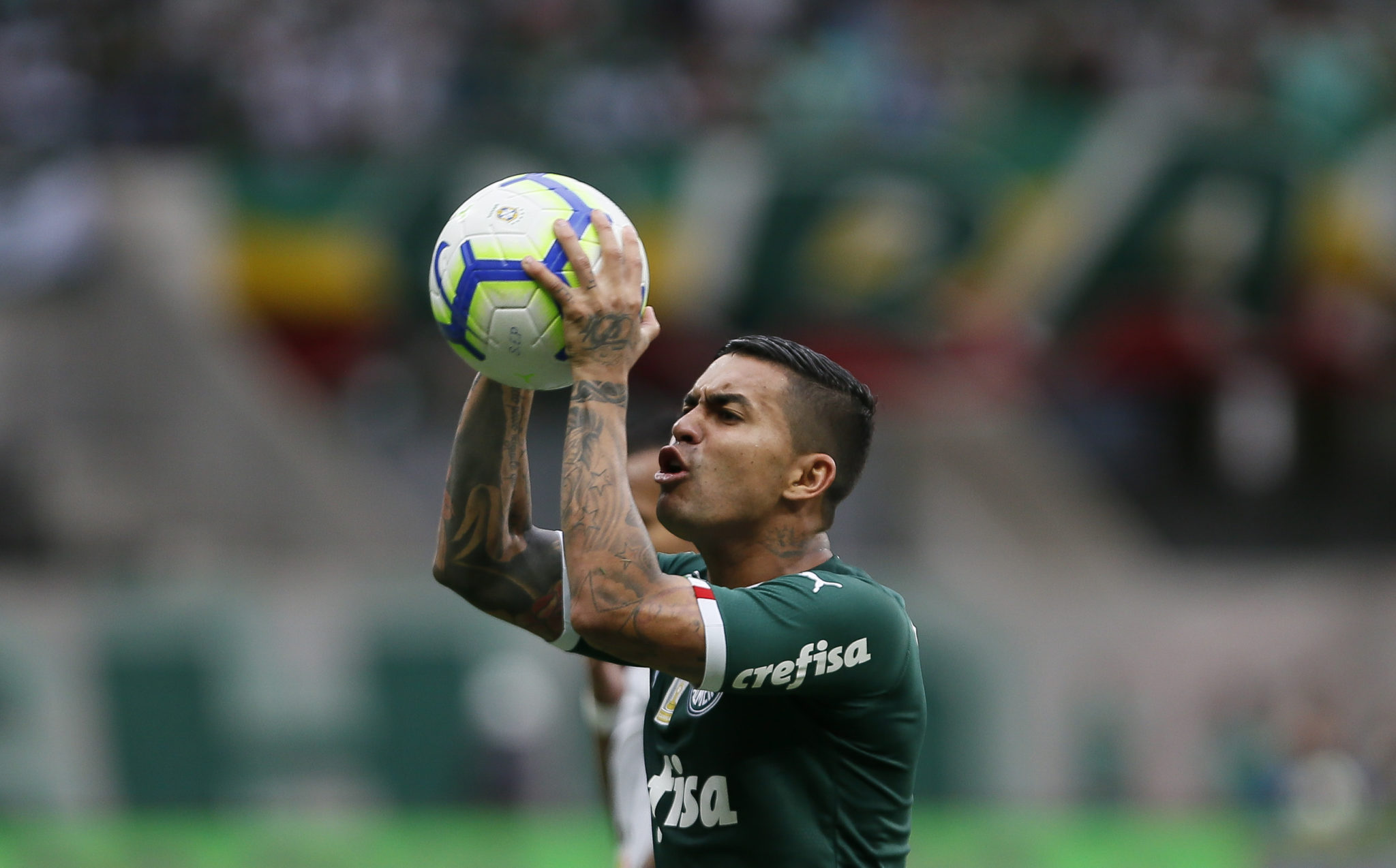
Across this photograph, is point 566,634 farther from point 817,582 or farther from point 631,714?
point 631,714

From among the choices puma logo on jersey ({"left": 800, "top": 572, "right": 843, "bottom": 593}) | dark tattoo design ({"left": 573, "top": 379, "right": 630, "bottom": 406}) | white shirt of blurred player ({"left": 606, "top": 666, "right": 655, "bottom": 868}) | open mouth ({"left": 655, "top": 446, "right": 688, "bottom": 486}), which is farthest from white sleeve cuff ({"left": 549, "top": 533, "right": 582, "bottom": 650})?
white shirt of blurred player ({"left": 606, "top": 666, "right": 655, "bottom": 868})

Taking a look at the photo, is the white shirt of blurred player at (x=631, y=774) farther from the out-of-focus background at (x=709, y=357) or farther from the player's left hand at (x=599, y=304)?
the out-of-focus background at (x=709, y=357)

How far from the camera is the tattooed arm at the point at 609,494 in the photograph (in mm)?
3119

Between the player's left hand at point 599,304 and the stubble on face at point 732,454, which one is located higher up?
the player's left hand at point 599,304

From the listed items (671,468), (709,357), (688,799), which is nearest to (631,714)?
(688,799)

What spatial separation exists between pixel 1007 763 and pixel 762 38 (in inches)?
320

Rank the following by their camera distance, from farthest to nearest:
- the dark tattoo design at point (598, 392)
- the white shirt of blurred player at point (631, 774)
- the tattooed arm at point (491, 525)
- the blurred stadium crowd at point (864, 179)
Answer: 1. the blurred stadium crowd at point (864, 179)
2. the white shirt of blurred player at point (631, 774)
3. the tattooed arm at point (491, 525)
4. the dark tattoo design at point (598, 392)

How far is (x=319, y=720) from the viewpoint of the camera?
13055mm

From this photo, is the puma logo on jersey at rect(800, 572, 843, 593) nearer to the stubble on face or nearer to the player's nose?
the stubble on face

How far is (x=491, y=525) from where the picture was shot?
12.5 feet

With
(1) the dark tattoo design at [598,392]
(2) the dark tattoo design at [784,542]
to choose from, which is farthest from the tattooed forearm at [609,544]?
(2) the dark tattoo design at [784,542]

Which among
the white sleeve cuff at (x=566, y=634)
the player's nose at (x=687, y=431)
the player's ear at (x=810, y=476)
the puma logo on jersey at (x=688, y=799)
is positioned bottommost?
the puma logo on jersey at (x=688, y=799)

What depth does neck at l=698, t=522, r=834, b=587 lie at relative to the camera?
3523mm

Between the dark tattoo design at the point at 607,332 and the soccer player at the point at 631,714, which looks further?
the soccer player at the point at 631,714
